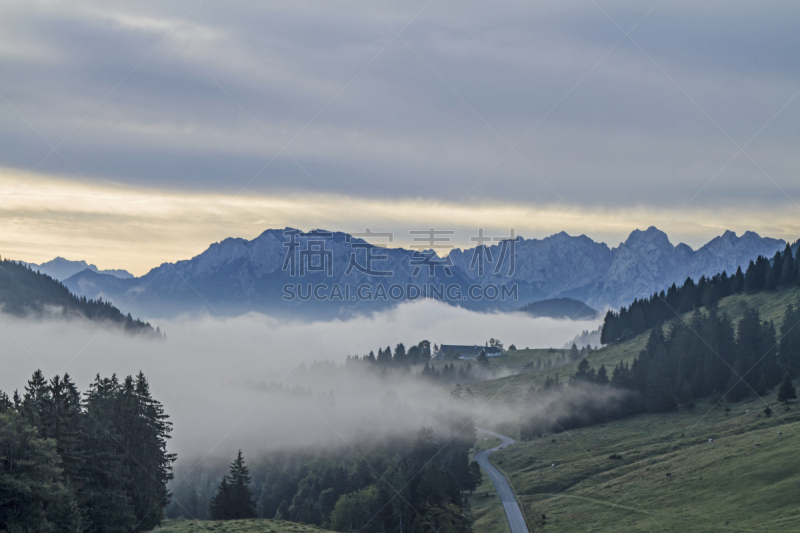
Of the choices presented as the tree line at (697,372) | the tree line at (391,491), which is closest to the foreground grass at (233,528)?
the tree line at (391,491)

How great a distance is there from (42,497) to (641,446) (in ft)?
366

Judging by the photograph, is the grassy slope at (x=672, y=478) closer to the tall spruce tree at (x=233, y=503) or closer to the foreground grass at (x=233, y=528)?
the foreground grass at (x=233, y=528)

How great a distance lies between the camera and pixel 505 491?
113m

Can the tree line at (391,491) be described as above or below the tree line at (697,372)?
below

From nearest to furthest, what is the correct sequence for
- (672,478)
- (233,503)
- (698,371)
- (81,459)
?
(81,459), (233,503), (672,478), (698,371)

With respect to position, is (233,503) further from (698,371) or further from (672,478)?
(698,371)

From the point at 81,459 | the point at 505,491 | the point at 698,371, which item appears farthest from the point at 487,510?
the point at 698,371

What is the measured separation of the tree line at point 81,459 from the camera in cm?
4716

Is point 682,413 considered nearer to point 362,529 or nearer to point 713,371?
point 713,371

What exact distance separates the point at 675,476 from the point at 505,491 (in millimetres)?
32540

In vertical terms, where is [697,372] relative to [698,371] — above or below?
below

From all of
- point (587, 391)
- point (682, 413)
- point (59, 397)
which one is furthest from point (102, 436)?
point (587, 391)

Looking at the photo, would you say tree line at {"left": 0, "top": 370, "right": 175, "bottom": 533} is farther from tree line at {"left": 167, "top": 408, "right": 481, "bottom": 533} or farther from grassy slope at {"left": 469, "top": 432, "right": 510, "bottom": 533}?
grassy slope at {"left": 469, "top": 432, "right": 510, "bottom": 533}

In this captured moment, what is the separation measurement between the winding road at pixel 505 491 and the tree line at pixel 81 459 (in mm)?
51787
